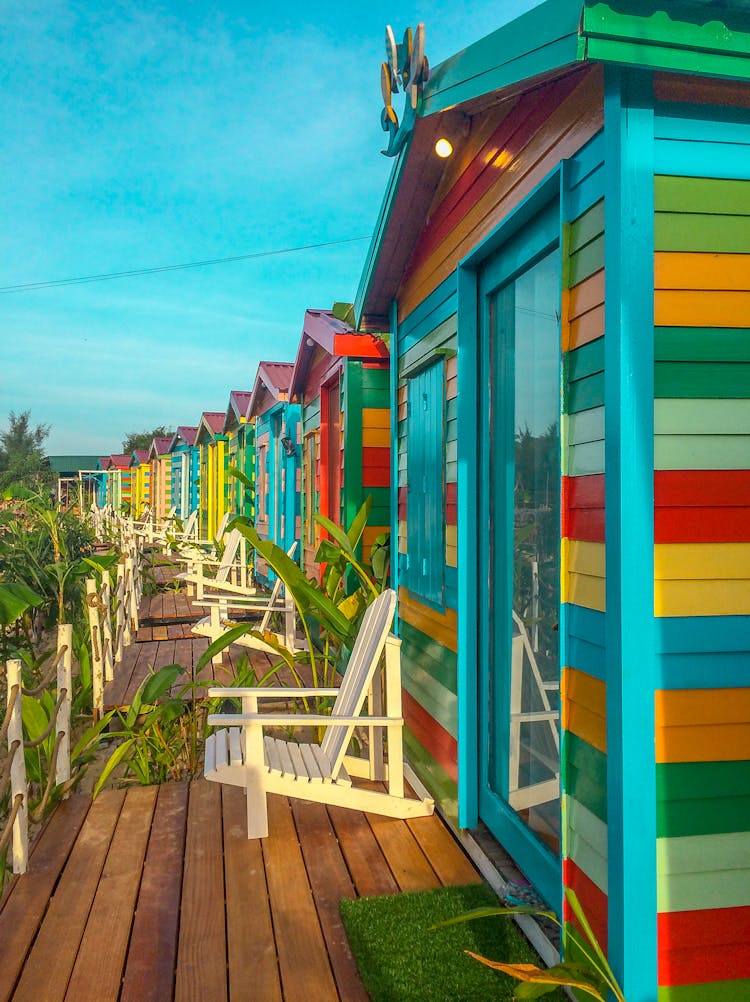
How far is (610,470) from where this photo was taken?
78.3 inches

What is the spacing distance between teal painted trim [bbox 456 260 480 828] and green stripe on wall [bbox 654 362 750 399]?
1.33 m

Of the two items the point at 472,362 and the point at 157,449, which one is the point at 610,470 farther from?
the point at 157,449

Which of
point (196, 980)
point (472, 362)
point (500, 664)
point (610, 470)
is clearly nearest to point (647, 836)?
point (610, 470)

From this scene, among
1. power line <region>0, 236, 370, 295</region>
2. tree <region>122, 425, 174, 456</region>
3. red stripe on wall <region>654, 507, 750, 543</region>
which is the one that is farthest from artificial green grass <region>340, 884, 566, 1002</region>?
tree <region>122, 425, 174, 456</region>

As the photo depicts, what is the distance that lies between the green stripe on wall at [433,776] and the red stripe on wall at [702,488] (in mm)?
1859

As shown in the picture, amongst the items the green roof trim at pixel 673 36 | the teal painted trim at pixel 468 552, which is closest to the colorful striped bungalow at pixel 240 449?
the teal painted trim at pixel 468 552

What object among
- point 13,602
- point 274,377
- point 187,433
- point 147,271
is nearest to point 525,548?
point 13,602

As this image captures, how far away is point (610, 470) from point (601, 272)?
21.6 inches

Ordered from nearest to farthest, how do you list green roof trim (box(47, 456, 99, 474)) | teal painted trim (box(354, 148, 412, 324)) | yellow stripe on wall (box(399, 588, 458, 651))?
yellow stripe on wall (box(399, 588, 458, 651)) → teal painted trim (box(354, 148, 412, 324)) → green roof trim (box(47, 456, 99, 474))

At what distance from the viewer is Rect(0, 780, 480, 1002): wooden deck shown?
7.65 feet

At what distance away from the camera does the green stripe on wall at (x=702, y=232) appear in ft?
6.64

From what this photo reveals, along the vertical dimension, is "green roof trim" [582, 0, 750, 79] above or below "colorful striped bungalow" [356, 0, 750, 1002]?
above

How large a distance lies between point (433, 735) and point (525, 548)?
1354 millimetres

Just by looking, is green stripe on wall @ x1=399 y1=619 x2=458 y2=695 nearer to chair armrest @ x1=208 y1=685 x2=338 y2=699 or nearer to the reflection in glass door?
the reflection in glass door
